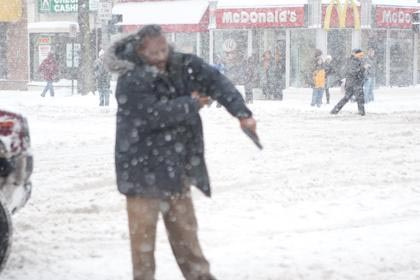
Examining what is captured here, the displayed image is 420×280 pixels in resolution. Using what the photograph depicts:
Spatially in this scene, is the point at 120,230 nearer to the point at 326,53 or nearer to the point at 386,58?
the point at 326,53

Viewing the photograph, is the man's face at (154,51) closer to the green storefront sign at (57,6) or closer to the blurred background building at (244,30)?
the blurred background building at (244,30)

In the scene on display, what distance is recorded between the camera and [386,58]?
3362 centimetres

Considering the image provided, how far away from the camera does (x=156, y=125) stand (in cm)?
475

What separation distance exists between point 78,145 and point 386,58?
21.5 meters

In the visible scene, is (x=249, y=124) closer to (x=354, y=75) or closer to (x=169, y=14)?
(x=354, y=75)

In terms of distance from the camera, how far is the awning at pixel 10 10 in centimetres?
3531

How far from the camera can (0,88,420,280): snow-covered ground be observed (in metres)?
6.48

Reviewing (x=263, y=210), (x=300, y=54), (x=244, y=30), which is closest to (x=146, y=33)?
(x=263, y=210)

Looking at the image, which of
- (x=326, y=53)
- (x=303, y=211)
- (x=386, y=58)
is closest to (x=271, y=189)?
(x=303, y=211)

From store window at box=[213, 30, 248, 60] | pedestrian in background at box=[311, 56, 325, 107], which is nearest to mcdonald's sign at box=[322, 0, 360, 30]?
store window at box=[213, 30, 248, 60]

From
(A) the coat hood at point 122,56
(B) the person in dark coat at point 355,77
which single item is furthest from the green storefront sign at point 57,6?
(A) the coat hood at point 122,56

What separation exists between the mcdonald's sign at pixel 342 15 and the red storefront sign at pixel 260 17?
2.99 feet

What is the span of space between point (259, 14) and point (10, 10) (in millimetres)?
10620

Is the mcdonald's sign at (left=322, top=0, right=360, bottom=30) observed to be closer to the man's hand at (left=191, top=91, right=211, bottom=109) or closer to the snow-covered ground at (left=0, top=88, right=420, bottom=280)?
the snow-covered ground at (left=0, top=88, right=420, bottom=280)
